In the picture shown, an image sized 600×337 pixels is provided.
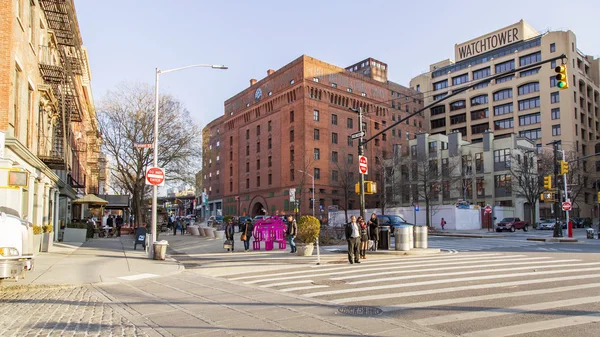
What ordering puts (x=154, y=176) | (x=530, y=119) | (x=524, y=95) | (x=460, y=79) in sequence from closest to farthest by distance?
(x=154, y=176)
(x=530, y=119)
(x=524, y=95)
(x=460, y=79)

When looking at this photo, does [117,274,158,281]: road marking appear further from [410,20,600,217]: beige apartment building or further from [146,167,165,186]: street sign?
[410,20,600,217]: beige apartment building

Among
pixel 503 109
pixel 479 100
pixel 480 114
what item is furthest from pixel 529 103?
pixel 479 100

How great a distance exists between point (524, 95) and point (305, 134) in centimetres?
4418

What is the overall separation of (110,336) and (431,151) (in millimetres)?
66633

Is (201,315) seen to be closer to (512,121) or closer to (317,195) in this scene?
(317,195)

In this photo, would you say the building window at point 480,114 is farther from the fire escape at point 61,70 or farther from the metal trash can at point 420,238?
the fire escape at point 61,70

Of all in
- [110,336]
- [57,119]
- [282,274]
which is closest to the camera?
[110,336]

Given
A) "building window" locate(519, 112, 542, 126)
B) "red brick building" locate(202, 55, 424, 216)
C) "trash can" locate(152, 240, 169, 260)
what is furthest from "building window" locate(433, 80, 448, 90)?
"trash can" locate(152, 240, 169, 260)

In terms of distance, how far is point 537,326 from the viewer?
6465 millimetres

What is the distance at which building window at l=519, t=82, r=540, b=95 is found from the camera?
82.1 m

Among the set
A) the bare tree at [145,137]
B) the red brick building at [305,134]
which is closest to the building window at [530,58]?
the red brick building at [305,134]

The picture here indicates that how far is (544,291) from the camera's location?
30.2 ft

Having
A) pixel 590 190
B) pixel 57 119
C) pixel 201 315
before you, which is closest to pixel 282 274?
pixel 201 315

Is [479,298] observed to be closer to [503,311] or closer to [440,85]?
A: [503,311]
